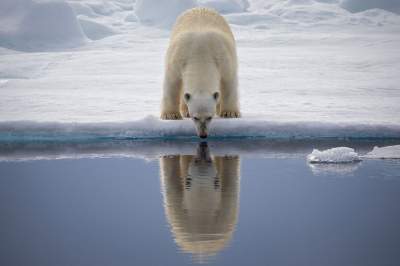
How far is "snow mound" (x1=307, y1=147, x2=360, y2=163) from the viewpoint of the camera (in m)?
5.21

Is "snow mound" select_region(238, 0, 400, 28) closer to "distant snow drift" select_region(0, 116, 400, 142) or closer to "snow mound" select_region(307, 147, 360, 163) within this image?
"distant snow drift" select_region(0, 116, 400, 142)

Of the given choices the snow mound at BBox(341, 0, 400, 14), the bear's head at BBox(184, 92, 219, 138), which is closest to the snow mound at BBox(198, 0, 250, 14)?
the snow mound at BBox(341, 0, 400, 14)

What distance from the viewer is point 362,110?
742cm

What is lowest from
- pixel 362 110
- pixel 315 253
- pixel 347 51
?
pixel 315 253

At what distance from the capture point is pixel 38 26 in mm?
17938

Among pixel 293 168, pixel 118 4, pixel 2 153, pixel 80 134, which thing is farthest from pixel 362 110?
pixel 118 4

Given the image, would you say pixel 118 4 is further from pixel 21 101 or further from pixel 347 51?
pixel 21 101

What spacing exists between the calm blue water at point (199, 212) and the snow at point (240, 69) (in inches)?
41.1

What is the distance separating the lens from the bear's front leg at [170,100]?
647 cm

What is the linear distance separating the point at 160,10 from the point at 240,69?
390 inches

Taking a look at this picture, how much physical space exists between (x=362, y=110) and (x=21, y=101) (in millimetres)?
4394

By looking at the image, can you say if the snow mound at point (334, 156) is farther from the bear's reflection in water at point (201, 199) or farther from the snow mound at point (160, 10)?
the snow mound at point (160, 10)

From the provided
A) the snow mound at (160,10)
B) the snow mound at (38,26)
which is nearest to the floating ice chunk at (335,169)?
the snow mound at (38,26)

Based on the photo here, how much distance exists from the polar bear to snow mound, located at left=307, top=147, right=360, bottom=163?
107cm
